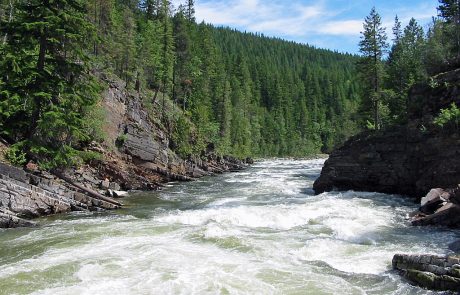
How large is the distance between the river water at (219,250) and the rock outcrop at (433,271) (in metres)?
0.34

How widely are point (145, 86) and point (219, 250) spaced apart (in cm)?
4347

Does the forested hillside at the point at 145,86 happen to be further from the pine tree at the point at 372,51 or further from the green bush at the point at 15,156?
the pine tree at the point at 372,51

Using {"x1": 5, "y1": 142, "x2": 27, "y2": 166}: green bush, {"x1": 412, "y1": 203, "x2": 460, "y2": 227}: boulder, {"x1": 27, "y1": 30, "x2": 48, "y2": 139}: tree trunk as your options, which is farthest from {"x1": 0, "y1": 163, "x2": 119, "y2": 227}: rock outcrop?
{"x1": 412, "y1": 203, "x2": 460, "y2": 227}: boulder

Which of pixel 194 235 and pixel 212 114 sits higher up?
pixel 212 114

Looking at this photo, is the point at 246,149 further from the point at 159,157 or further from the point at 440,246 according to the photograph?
the point at 440,246

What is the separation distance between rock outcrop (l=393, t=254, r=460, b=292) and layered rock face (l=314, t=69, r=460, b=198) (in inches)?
536

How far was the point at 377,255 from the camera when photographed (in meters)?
14.9

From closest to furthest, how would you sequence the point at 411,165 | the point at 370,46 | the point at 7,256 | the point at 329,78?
1. the point at 7,256
2. the point at 411,165
3. the point at 370,46
4. the point at 329,78

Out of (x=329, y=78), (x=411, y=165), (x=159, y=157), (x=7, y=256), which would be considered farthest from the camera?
(x=329, y=78)

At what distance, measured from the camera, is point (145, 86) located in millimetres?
55781

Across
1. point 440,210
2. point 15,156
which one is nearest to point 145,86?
point 15,156

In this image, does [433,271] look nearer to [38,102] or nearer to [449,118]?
[449,118]

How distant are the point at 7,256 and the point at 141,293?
618 cm

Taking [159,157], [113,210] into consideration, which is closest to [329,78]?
[159,157]
